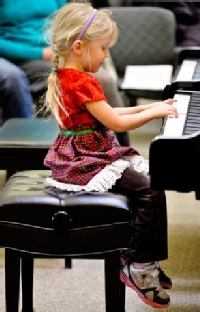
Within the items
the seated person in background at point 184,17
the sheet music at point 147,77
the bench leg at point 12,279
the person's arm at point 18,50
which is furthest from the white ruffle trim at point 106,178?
the seated person in background at point 184,17

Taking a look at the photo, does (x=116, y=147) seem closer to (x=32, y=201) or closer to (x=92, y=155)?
(x=92, y=155)

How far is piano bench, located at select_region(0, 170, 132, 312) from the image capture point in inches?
74.9

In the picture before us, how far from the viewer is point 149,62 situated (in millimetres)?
4484

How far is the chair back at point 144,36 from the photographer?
174 inches

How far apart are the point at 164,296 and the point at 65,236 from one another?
37cm

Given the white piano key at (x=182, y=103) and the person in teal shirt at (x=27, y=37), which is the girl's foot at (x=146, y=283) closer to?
the white piano key at (x=182, y=103)

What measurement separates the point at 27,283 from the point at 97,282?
14.8 inches

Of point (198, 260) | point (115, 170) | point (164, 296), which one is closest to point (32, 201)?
point (115, 170)

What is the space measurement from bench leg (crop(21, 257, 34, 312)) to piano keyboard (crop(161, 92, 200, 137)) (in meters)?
0.69

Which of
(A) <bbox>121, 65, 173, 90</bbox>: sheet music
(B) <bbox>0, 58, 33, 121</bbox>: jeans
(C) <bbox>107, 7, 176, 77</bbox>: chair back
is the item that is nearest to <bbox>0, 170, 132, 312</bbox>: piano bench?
(B) <bbox>0, 58, 33, 121</bbox>: jeans

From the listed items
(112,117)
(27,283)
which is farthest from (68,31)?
(27,283)

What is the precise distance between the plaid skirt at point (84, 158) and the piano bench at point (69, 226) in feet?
0.21

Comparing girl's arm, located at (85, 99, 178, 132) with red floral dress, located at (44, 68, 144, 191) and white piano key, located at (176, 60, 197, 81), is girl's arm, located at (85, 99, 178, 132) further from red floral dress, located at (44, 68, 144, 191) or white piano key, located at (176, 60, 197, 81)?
white piano key, located at (176, 60, 197, 81)

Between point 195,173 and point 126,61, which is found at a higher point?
point 195,173
